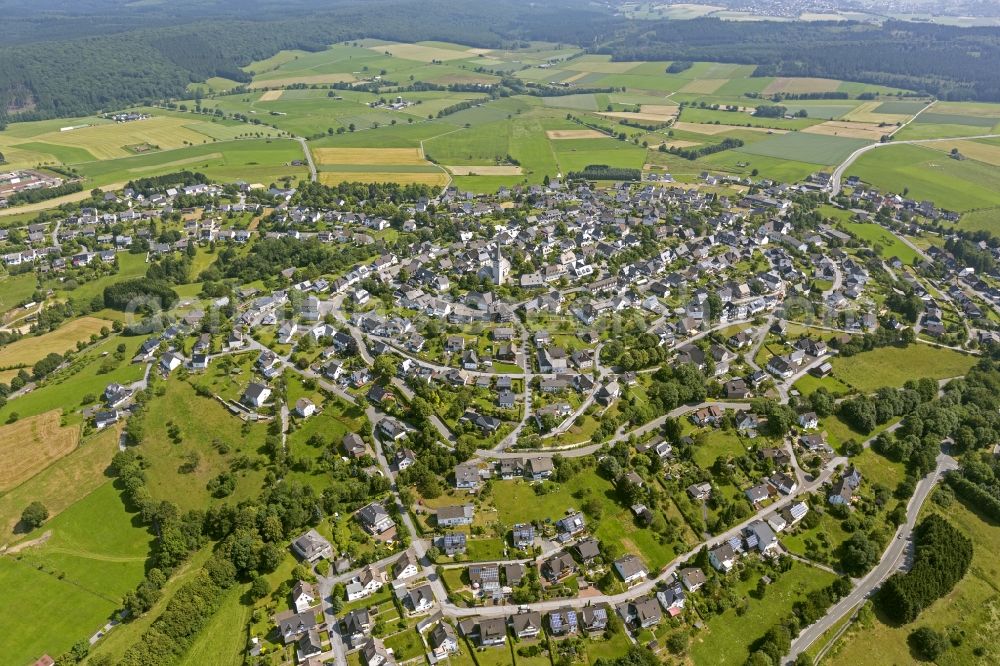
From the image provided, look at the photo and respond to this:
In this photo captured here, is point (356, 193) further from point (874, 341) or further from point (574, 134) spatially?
point (874, 341)

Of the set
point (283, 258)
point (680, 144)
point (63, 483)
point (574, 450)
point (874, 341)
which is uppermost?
point (680, 144)

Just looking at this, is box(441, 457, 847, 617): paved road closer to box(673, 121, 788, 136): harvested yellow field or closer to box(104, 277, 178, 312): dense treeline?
box(104, 277, 178, 312): dense treeline

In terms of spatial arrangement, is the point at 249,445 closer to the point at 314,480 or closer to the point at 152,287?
the point at 314,480

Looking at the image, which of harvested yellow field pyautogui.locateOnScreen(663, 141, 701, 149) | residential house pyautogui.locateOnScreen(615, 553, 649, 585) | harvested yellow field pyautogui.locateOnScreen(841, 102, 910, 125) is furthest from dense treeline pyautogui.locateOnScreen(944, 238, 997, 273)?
harvested yellow field pyautogui.locateOnScreen(841, 102, 910, 125)

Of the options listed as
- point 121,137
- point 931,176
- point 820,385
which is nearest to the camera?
point 820,385

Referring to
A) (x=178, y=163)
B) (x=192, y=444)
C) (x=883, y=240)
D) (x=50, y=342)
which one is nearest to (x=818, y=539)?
(x=192, y=444)

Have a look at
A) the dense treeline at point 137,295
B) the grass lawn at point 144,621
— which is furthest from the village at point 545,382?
the grass lawn at point 144,621
